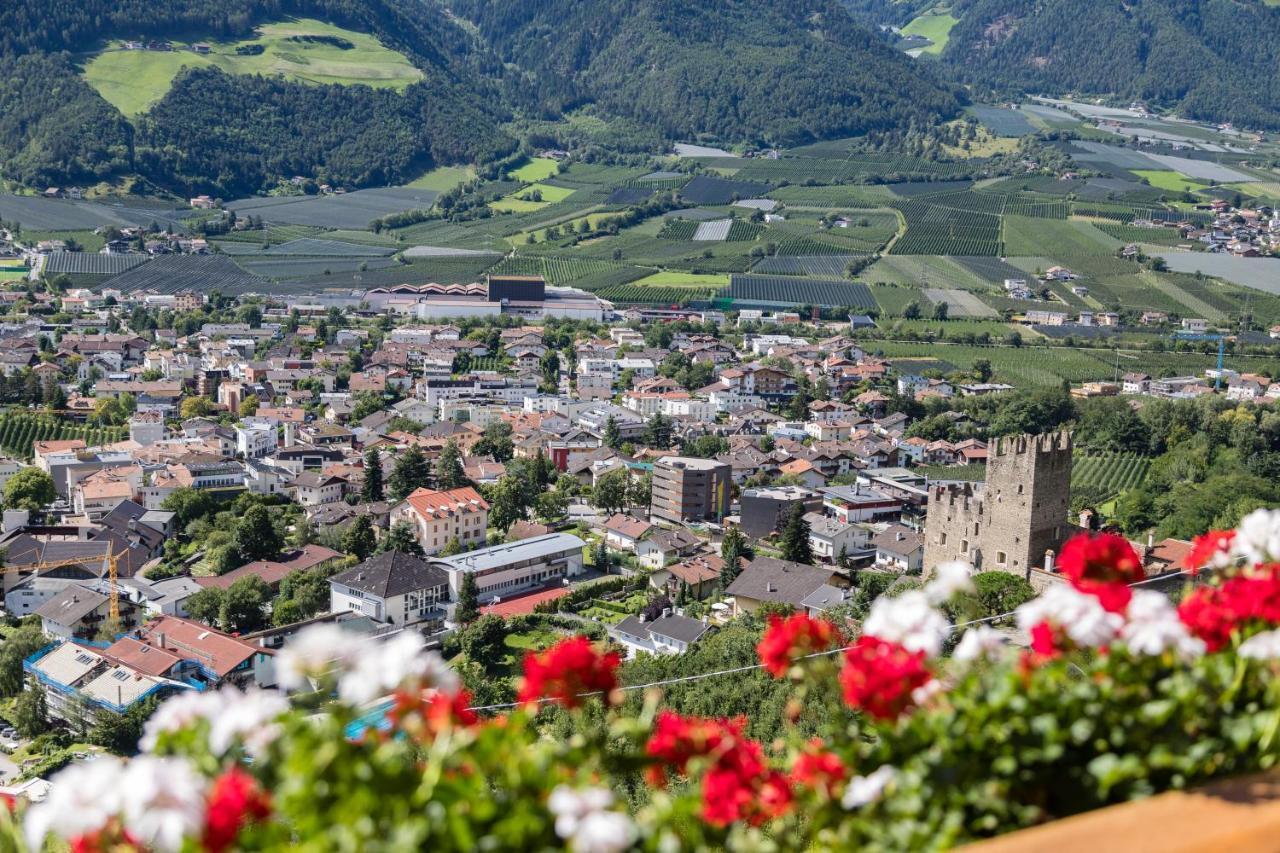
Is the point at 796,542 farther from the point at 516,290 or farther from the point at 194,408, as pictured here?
the point at 516,290

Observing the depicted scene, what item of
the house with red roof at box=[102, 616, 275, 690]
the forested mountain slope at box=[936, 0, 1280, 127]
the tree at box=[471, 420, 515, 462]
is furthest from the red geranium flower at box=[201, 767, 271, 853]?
the forested mountain slope at box=[936, 0, 1280, 127]

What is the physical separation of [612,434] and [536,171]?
53.8 meters

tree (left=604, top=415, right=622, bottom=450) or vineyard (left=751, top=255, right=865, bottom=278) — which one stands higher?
vineyard (left=751, top=255, right=865, bottom=278)

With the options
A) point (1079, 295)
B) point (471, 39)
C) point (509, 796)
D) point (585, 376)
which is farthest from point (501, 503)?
point (471, 39)

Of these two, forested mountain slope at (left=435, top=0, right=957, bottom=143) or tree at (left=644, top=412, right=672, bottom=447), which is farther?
forested mountain slope at (left=435, top=0, right=957, bottom=143)

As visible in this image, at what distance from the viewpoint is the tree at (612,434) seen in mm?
33000

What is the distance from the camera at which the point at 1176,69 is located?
375 ft

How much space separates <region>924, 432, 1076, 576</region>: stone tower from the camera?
562 inches

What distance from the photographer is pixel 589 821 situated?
1.97 m

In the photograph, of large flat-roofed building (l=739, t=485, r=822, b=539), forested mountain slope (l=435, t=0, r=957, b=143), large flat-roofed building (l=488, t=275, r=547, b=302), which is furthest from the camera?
forested mountain slope (l=435, t=0, r=957, b=143)

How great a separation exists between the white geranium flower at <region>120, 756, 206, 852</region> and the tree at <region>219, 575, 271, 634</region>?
60.7 feet

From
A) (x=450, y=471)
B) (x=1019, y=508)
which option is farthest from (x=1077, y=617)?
(x=450, y=471)

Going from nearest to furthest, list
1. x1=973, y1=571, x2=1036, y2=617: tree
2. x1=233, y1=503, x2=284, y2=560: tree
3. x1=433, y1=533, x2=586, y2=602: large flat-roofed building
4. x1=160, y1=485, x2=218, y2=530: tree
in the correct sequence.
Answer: x1=973, y1=571, x2=1036, y2=617: tree, x1=433, y1=533, x2=586, y2=602: large flat-roofed building, x1=233, y1=503, x2=284, y2=560: tree, x1=160, y1=485, x2=218, y2=530: tree

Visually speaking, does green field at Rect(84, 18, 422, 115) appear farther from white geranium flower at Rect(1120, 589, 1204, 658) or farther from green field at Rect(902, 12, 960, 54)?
white geranium flower at Rect(1120, 589, 1204, 658)
